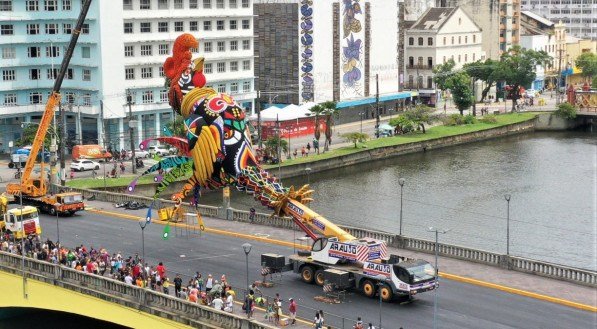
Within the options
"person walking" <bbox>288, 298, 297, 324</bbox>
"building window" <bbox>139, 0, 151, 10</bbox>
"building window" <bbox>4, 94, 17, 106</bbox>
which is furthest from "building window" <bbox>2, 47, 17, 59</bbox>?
"person walking" <bbox>288, 298, 297, 324</bbox>

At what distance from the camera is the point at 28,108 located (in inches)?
5256

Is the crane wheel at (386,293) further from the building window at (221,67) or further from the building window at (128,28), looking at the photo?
the building window at (221,67)

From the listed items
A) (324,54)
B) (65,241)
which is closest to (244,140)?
(65,241)

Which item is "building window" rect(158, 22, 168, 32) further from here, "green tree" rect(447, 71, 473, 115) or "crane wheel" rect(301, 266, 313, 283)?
"crane wheel" rect(301, 266, 313, 283)

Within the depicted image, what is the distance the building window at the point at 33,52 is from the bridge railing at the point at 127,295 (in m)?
65.6

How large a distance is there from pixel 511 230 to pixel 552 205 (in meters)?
13.2

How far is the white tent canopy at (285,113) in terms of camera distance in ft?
465

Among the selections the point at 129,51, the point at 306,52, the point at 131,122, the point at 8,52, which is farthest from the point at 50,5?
the point at 306,52

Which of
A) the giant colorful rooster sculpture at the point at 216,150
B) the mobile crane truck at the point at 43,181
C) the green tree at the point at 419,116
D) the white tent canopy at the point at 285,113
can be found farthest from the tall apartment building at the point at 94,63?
the giant colorful rooster sculpture at the point at 216,150

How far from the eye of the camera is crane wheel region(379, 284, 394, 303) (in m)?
61.8

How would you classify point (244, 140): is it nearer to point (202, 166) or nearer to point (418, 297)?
point (202, 166)

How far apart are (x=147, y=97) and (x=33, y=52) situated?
1429cm

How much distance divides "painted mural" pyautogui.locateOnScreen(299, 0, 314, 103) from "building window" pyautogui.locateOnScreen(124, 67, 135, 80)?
29616mm

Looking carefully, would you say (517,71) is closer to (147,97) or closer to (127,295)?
(147,97)
